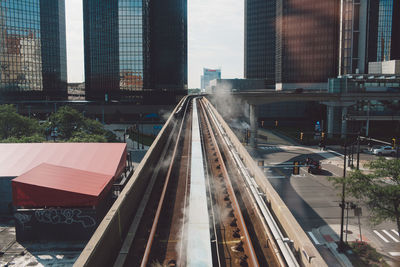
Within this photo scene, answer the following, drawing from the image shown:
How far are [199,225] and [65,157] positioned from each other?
2160 centimetres

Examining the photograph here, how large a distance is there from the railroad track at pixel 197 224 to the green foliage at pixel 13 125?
37.1 metres

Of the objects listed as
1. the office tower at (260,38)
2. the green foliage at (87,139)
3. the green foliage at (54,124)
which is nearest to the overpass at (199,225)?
the green foliage at (87,139)

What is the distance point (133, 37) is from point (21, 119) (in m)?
67.9

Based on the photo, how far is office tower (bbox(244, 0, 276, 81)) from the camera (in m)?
171

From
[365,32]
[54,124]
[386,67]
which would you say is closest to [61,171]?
[54,124]

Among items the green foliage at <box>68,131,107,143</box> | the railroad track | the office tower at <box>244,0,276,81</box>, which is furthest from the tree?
the office tower at <box>244,0,276,81</box>

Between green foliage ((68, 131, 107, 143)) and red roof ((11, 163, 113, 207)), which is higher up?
green foliage ((68, 131, 107, 143))

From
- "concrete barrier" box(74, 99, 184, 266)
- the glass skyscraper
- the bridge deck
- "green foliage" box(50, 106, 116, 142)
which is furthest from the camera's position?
the glass skyscraper

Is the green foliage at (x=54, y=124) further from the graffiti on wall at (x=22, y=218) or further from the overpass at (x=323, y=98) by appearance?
the overpass at (x=323, y=98)

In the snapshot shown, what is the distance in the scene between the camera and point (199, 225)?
1147 centimetres

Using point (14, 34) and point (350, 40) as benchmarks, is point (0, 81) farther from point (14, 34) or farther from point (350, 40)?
point (350, 40)

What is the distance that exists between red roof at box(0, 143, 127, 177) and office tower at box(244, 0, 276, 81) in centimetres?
15646

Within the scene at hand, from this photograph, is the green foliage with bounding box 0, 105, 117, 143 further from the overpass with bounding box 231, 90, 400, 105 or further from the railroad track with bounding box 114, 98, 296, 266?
the railroad track with bounding box 114, 98, 296, 266

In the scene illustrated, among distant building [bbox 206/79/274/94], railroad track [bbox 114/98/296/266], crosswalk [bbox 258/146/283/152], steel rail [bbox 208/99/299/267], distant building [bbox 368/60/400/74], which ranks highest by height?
distant building [bbox 368/60/400/74]
